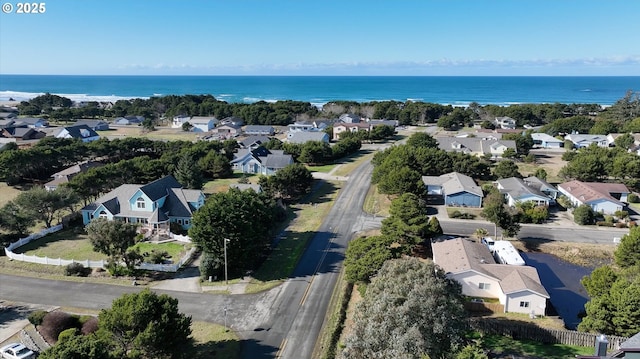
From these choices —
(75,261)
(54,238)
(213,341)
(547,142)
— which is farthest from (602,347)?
(547,142)

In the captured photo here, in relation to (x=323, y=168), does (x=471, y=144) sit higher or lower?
higher

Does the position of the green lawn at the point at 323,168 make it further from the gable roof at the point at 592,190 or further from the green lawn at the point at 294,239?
the gable roof at the point at 592,190

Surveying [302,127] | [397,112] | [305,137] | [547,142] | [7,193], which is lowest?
[7,193]

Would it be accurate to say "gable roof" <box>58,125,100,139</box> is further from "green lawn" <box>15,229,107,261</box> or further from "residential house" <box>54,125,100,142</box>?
"green lawn" <box>15,229,107,261</box>

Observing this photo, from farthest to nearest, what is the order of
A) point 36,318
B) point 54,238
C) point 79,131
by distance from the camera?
1. point 79,131
2. point 54,238
3. point 36,318

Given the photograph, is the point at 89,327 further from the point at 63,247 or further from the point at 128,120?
the point at 128,120

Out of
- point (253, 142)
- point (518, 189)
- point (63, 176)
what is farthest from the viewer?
point (253, 142)
